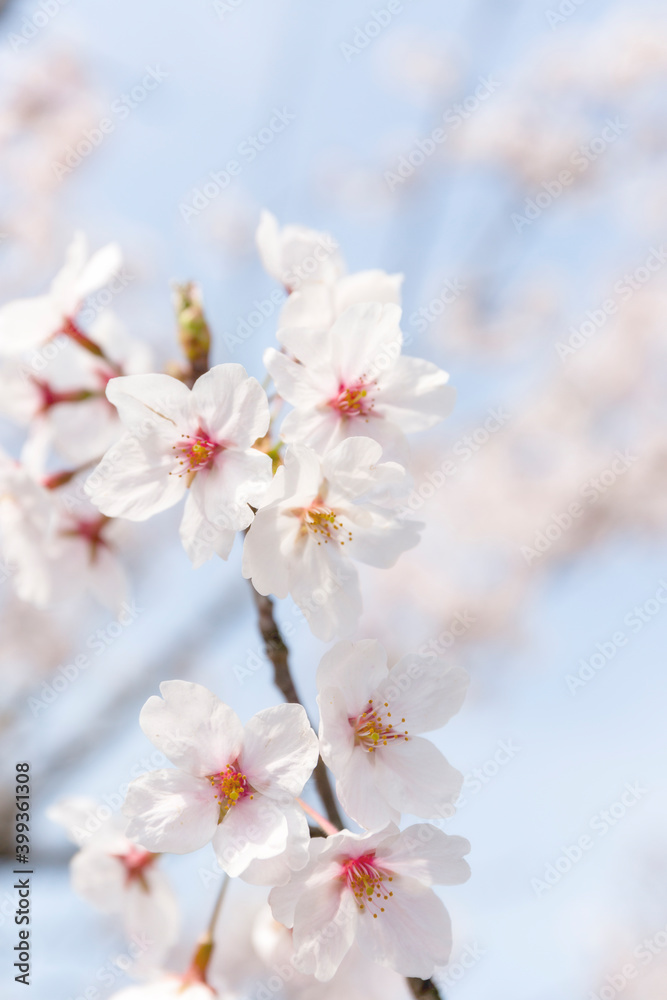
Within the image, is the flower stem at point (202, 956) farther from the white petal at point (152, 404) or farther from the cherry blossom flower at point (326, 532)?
the white petal at point (152, 404)

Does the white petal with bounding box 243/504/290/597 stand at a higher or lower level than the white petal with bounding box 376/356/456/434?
lower

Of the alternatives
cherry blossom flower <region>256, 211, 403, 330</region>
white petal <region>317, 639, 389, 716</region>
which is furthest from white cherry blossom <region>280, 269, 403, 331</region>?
white petal <region>317, 639, 389, 716</region>

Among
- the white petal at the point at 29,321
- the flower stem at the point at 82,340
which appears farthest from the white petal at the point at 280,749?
the white petal at the point at 29,321

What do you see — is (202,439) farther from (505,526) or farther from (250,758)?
(505,526)

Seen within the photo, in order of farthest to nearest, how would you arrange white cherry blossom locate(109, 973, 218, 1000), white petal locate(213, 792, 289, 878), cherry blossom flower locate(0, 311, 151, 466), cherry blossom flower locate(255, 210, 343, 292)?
cherry blossom flower locate(0, 311, 151, 466), cherry blossom flower locate(255, 210, 343, 292), white cherry blossom locate(109, 973, 218, 1000), white petal locate(213, 792, 289, 878)

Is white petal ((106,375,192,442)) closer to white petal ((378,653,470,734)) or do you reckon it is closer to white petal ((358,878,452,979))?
white petal ((378,653,470,734))

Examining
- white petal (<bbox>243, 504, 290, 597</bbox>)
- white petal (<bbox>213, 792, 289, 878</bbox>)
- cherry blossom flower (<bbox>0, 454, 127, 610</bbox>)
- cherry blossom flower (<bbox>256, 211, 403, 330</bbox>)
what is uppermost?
cherry blossom flower (<bbox>256, 211, 403, 330</bbox>)

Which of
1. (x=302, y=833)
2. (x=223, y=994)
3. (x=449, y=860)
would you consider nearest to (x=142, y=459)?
(x=302, y=833)

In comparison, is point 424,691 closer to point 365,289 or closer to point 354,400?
point 354,400
